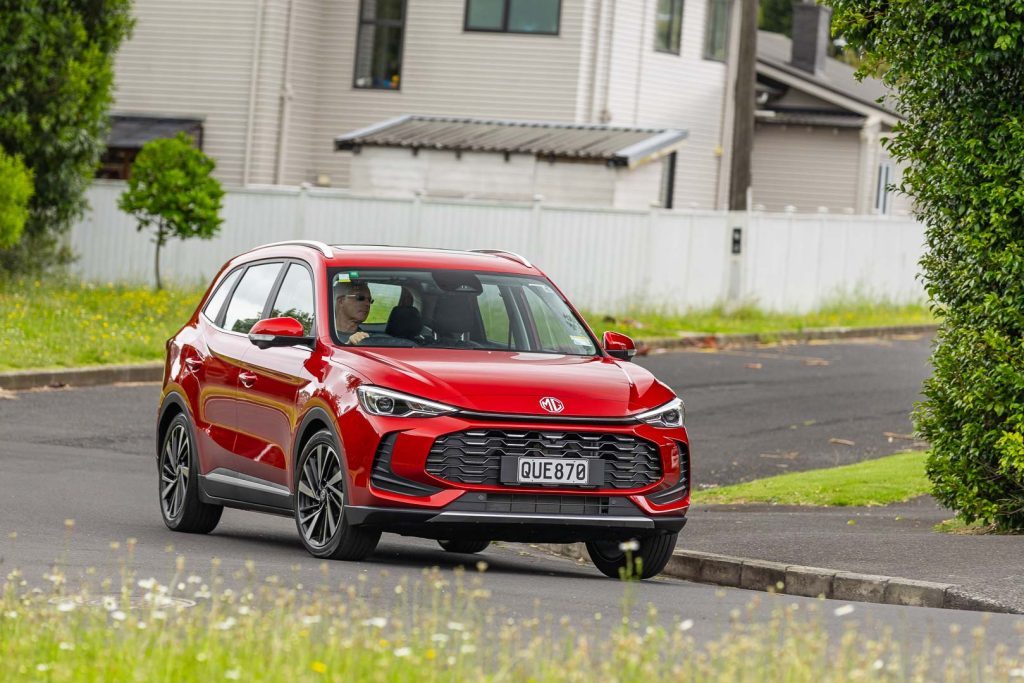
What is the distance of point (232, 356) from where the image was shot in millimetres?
11000

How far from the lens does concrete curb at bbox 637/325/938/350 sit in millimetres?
27234

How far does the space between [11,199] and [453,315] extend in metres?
16.6

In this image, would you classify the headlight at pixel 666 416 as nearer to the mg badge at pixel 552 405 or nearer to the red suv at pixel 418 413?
the red suv at pixel 418 413

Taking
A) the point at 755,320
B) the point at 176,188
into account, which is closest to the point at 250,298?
the point at 176,188

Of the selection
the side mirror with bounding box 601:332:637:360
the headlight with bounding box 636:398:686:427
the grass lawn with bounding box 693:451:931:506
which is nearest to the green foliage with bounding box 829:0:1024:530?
the grass lawn with bounding box 693:451:931:506

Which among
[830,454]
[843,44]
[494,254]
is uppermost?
[843,44]

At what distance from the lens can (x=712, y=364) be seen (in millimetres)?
24734

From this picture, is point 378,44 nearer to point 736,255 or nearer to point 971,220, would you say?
point 736,255

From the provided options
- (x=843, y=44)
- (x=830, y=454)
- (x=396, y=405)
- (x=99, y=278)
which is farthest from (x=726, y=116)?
(x=396, y=405)

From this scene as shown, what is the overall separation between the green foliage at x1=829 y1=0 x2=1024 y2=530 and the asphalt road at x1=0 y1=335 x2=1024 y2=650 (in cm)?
227

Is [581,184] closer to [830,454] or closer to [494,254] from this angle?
[830,454]

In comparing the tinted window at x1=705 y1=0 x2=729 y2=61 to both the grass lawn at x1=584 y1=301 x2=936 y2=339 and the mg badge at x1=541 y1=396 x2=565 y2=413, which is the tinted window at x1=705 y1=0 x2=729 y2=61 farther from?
the mg badge at x1=541 y1=396 x2=565 y2=413

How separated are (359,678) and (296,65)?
31974mm

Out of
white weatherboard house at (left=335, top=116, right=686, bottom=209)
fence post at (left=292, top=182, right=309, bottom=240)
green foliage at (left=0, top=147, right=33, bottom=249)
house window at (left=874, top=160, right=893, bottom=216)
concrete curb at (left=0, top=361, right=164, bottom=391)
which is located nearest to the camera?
concrete curb at (left=0, top=361, right=164, bottom=391)
